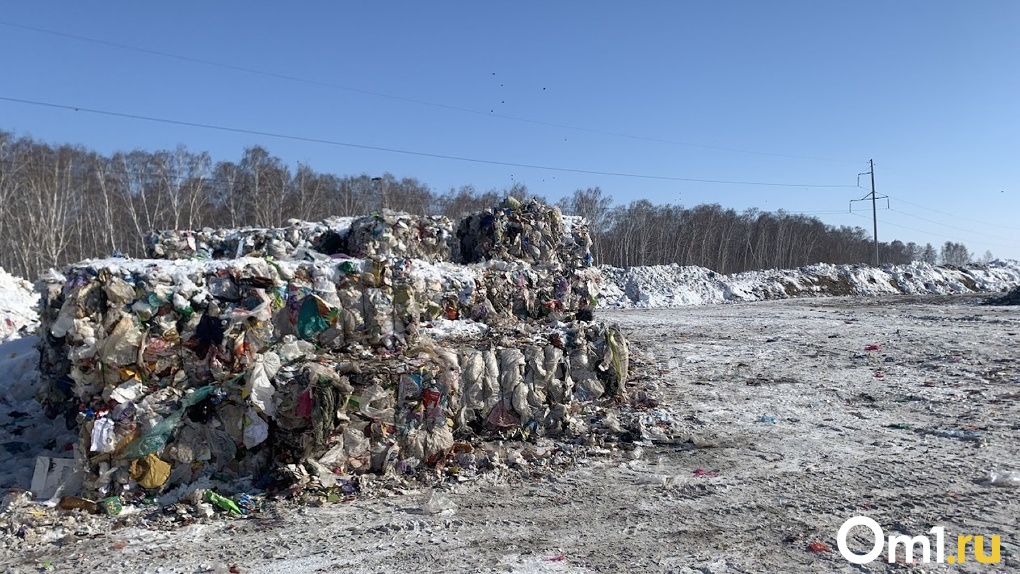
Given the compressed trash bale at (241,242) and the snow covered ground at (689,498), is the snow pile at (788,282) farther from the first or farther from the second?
the snow covered ground at (689,498)

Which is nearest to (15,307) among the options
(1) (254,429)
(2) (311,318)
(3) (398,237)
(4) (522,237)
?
(3) (398,237)

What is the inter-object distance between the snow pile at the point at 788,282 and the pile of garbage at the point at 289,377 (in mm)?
15702

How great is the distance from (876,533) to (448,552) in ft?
8.07

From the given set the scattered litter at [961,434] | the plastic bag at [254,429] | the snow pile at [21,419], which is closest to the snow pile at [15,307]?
the snow pile at [21,419]

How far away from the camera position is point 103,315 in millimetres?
4930

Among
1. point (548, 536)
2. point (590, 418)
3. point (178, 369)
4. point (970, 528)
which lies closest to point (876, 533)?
point (970, 528)

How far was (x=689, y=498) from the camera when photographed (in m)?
4.23

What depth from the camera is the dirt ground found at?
11.2 ft

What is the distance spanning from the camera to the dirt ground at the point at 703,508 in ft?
11.2

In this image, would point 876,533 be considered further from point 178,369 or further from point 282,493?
point 178,369

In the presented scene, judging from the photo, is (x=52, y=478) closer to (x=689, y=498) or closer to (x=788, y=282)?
(x=689, y=498)

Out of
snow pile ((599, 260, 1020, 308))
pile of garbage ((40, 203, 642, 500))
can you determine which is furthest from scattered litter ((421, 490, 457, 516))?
snow pile ((599, 260, 1020, 308))

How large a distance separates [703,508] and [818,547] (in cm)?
77

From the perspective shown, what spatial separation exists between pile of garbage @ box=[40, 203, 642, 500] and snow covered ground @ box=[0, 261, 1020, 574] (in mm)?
442
